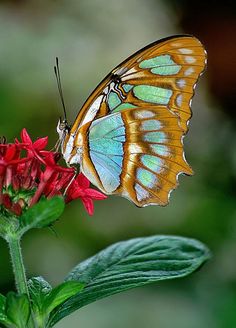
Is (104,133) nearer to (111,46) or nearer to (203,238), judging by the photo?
(203,238)

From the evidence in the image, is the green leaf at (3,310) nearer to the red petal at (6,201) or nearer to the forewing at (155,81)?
the red petal at (6,201)

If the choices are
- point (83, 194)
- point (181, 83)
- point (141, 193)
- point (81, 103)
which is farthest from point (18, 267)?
point (81, 103)

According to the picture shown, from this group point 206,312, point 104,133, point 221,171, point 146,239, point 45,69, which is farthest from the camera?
point 45,69

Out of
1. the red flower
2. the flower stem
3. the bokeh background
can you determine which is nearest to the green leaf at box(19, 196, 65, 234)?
the flower stem

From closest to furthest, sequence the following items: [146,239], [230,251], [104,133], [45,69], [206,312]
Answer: [146,239] < [104,133] < [206,312] < [230,251] < [45,69]

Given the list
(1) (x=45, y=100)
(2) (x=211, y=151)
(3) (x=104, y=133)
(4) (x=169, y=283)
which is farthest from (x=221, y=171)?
(3) (x=104, y=133)

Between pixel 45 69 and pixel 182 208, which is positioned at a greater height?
pixel 45 69

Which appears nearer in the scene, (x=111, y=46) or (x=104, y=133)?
(x=104, y=133)

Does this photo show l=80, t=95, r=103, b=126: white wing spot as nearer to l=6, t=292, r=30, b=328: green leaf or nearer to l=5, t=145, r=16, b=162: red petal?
l=5, t=145, r=16, b=162: red petal
